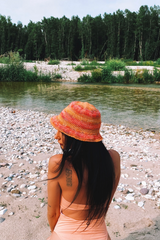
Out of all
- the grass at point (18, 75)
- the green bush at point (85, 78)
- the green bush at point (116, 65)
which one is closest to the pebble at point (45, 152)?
the grass at point (18, 75)

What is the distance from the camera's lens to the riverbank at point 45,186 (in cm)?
299

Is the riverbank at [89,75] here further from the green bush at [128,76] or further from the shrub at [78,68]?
the shrub at [78,68]

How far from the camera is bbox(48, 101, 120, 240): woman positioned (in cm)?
160

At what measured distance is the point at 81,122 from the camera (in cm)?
159

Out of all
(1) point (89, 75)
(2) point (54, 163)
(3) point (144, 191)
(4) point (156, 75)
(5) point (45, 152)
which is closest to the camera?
(2) point (54, 163)

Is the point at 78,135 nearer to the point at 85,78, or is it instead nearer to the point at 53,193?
the point at 53,193

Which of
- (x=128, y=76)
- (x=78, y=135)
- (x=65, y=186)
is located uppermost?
(x=128, y=76)

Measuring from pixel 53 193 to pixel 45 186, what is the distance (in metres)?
2.35

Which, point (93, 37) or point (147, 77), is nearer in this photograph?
point (147, 77)

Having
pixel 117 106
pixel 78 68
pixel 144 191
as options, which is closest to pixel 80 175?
pixel 144 191

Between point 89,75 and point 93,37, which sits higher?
point 93,37

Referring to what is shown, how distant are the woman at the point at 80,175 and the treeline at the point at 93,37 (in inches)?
1762

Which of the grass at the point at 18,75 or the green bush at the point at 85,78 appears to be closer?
the grass at the point at 18,75

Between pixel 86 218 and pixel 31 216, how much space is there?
1.68 m
